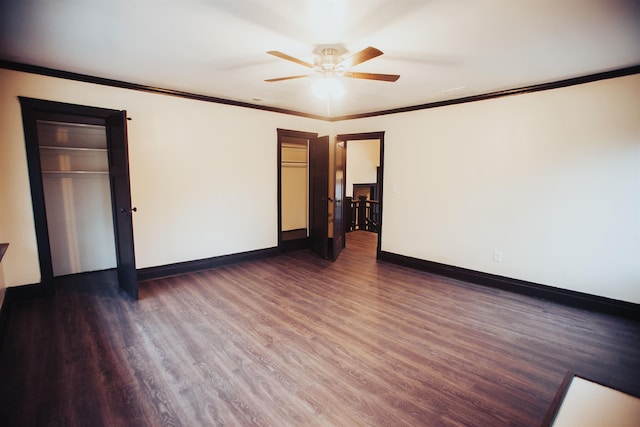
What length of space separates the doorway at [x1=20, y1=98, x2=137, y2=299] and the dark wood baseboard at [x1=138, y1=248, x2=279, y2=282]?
0.35 meters

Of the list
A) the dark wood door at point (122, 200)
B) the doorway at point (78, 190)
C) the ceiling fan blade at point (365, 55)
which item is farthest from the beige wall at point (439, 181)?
the ceiling fan blade at point (365, 55)

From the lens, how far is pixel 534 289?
3811mm

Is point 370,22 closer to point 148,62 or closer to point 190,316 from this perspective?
point 148,62

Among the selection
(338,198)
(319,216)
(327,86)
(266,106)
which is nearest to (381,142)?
(338,198)

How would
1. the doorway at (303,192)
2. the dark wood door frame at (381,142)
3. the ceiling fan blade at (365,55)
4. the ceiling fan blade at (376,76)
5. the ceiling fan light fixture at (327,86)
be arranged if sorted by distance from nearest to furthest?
the ceiling fan blade at (365,55) < the ceiling fan blade at (376,76) < the ceiling fan light fixture at (327,86) < the dark wood door frame at (381,142) < the doorway at (303,192)

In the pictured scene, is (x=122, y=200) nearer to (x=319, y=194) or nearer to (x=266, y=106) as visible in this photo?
(x=266, y=106)

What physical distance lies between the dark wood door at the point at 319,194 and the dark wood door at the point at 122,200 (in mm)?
2984

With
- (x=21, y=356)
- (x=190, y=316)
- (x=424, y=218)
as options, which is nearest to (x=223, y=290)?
(x=190, y=316)

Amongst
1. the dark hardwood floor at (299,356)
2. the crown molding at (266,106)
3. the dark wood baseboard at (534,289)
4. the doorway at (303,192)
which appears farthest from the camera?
the doorway at (303,192)

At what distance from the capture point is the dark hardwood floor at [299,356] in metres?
1.94

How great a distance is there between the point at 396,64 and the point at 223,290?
332 centimetres

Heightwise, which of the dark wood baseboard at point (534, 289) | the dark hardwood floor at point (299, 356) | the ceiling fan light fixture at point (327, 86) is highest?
the ceiling fan light fixture at point (327, 86)

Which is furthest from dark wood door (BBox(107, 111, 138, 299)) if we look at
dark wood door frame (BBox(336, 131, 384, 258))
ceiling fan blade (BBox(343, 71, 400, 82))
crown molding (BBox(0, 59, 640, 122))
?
dark wood door frame (BBox(336, 131, 384, 258))

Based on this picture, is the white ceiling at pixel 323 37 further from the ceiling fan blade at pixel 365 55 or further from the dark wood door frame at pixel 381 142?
the dark wood door frame at pixel 381 142
